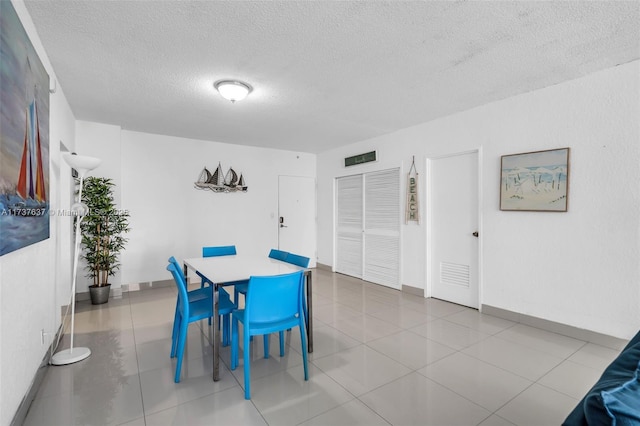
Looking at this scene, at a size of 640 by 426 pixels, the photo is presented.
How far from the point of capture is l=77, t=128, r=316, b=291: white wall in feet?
16.3

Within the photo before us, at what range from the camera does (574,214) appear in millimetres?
3174

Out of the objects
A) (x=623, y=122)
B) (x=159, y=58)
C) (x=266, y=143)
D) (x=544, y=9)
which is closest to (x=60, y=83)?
(x=159, y=58)

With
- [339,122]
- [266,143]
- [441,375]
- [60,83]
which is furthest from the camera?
[266,143]

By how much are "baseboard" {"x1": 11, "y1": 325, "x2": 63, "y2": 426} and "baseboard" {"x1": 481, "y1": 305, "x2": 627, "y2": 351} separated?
4451mm

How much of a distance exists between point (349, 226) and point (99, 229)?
4.23m

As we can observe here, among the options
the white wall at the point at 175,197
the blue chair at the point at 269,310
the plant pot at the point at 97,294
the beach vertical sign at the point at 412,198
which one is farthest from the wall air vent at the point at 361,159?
the plant pot at the point at 97,294

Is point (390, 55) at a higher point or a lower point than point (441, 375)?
higher

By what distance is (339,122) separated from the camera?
15.4ft

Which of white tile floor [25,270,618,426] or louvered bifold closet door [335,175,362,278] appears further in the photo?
louvered bifold closet door [335,175,362,278]

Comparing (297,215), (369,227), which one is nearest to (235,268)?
(369,227)

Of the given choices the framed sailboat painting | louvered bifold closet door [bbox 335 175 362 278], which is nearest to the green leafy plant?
the framed sailboat painting

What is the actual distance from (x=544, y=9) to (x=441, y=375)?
9.17 ft

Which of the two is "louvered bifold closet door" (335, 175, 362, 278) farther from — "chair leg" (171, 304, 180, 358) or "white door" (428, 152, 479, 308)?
"chair leg" (171, 304, 180, 358)

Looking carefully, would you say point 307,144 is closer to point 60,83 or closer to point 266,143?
point 266,143
